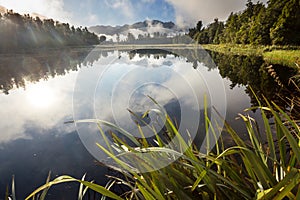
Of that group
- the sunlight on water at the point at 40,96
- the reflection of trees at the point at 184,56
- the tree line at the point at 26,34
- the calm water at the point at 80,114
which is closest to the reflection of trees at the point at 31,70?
the sunlight on water at the point at 40,96

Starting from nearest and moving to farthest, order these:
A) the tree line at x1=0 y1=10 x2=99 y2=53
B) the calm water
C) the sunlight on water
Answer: the calm water < the sunlight on water < the tree line at x1=0 y1=10 x2=99 y2=53

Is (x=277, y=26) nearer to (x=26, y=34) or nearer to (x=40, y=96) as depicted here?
(x=40, y=96)

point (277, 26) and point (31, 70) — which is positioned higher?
point (277, 26)

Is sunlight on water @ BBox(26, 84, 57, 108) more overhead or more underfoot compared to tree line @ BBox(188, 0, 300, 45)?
more underfoot

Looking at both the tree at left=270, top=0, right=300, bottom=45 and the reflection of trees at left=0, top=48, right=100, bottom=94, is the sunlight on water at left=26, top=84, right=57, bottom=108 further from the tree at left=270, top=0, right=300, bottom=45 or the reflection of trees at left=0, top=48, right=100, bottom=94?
the tree at left=270, top=0, right=300, bottom=45

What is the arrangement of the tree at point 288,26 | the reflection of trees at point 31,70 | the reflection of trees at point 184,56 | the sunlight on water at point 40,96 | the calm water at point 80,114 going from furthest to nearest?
the tree at point 288,26, the reflection of trees at point 31,70, the reflection of trees at point 184,56, the sunlight on water at point 40,96, the calm water at point 80,114

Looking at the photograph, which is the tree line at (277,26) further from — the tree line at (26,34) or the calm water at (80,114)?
the tree line at (26,34)

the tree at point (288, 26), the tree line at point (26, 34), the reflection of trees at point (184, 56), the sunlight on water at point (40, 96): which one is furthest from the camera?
the tree line at point (26, 34)

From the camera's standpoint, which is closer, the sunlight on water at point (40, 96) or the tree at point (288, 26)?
the sunlight on water at point (40, 96)

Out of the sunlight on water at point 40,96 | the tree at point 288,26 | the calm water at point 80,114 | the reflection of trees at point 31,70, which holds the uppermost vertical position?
the tree at point 288,26

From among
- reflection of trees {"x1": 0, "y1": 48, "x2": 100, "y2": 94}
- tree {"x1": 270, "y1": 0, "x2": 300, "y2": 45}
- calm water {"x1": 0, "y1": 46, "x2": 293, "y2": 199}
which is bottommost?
reflection of trees {"x1": 0, "y1": 48, "x2": 100, "y2": 94}

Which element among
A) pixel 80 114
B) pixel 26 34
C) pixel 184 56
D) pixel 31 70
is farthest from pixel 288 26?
pixel 26 34

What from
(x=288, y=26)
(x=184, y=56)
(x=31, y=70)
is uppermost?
(x=288, y=26)

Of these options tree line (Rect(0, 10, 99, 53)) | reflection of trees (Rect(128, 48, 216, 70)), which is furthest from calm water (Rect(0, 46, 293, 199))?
tree line (Rect(0, 10, 99, 53))
